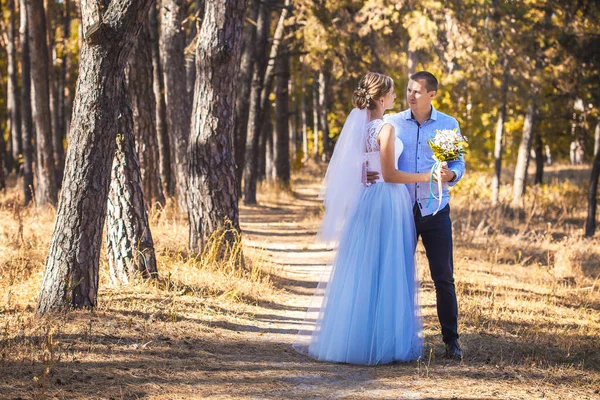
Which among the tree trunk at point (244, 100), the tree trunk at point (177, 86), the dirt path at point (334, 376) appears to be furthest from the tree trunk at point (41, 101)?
the dirt path at point (334, 376)

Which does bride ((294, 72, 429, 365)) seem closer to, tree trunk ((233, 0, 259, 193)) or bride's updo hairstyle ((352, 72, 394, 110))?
bride's updo hairstyle ((352, 72, 394, 110))

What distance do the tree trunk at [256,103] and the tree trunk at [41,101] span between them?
525 centimetres

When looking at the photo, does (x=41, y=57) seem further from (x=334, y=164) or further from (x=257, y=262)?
(x=334, y=164)

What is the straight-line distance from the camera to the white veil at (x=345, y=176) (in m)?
6.59

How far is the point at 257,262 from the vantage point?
402 inches

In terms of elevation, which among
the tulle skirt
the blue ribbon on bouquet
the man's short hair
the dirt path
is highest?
the man's short hair

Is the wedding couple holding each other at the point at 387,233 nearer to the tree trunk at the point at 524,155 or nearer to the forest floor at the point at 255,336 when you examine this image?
the forest floor at the point at 255,336

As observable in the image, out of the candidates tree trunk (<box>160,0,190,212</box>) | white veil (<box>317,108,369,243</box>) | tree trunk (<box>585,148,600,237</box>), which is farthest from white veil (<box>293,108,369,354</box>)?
tree trunk (<box>585,148,600,237</box>)

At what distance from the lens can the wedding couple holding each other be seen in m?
6.29

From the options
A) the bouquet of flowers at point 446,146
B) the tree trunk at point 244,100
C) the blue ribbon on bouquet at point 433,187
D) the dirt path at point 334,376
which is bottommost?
the dirt path at point 334,376

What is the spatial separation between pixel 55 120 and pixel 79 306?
15.7 metres

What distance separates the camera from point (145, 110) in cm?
1298

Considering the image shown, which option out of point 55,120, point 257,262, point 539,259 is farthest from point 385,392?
point 55,120

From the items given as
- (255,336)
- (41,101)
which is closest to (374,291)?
(255,336)
